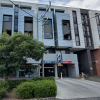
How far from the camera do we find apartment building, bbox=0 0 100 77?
72.2 feet

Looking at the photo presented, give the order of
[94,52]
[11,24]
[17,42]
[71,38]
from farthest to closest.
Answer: [94,52] < [71,38] < [11,24] < [17,42]

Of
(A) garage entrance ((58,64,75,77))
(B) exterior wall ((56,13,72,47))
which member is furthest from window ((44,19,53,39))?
(A) garage entrance ((58,64,75,77))

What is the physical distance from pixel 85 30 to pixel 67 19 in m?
6.11

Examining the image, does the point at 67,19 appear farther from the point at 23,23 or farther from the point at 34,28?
→ the point at 23,23

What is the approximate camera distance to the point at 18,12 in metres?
22.6

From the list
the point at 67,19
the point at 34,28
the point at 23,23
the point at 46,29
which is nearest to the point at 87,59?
the point at 67,19

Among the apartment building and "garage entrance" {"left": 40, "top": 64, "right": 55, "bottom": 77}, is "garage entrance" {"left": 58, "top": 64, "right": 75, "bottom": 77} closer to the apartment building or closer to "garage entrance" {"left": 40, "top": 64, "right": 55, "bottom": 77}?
the apartment building

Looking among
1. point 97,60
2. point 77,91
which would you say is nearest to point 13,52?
point 77,91

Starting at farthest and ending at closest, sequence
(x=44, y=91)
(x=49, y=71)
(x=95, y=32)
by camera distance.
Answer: (x=95, y=32) → (x=49, y=71) → (x=44, y=91)

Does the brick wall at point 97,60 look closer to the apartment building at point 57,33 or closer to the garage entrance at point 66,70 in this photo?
the apartment building at point 57,33

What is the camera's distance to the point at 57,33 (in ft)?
76.4

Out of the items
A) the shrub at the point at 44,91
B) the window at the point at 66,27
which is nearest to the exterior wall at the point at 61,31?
the window at the point at 66,27

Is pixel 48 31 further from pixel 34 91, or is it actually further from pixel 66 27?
pixel 34 91

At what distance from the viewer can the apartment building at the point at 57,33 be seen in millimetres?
22000
